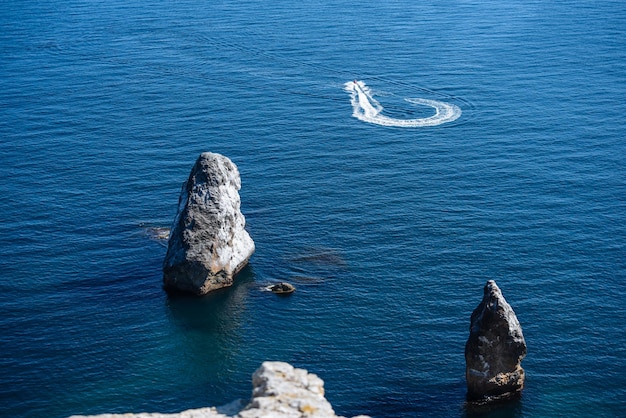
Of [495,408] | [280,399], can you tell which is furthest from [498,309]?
[280,399]

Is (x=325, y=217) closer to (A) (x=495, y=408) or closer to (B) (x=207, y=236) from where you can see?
(B) (x=207, y=236)

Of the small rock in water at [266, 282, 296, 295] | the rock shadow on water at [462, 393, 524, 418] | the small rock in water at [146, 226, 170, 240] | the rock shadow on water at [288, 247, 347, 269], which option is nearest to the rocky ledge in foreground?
the rock shadow on water at [462, 393, 524, 418]

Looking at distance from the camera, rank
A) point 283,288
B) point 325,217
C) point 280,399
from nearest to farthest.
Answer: point 280,399 < point 283,288 < point 325,217

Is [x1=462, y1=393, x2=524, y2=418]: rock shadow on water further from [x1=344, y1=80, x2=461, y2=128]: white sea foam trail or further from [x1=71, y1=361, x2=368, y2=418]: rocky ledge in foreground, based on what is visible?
[x1=344, y1=80, x2=461, y2=128]: white sea foam trail

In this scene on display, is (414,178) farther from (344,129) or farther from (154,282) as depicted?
(154,282)

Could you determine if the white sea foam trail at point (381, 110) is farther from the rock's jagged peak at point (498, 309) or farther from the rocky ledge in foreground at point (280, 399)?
the rocky ledge in foreground at point (280, 399)

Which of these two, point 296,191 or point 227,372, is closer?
point 227,372

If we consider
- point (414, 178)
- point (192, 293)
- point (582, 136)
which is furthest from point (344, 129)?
point (192, 293)
